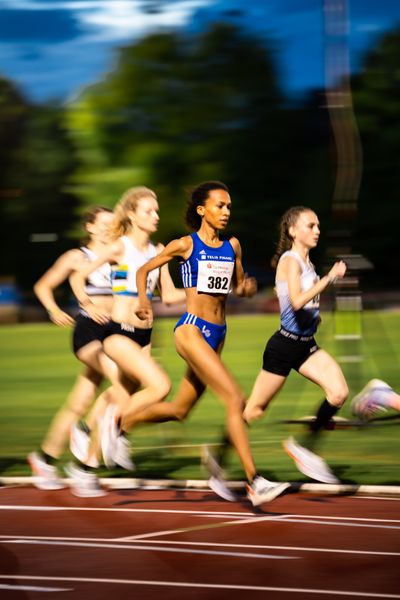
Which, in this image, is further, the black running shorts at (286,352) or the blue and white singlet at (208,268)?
the black running shorts at (286,352)

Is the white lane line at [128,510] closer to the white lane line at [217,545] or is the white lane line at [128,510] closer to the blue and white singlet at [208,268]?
the white lane line at [217,545]

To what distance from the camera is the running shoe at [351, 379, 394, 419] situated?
961 centimetres

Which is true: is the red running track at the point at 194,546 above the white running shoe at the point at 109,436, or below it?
below

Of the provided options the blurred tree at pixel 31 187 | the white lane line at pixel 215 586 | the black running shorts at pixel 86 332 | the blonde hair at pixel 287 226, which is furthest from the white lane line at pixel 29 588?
the blurred tree at pixel 31 187

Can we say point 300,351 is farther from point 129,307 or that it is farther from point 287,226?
point 129,307

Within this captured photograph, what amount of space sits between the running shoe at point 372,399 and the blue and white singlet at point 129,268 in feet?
5.68

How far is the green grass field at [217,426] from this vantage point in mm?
10367

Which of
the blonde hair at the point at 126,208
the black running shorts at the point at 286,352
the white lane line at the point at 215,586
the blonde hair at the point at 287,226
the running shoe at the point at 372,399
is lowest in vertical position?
the white lane line at the point at 215,586

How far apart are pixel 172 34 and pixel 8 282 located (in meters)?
15.0

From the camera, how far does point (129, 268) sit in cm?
921

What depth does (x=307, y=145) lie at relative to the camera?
61000 mm

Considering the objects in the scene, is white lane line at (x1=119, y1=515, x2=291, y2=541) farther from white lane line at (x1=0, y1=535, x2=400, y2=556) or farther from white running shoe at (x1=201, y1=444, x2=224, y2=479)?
white running shoe at (x1=201, y1=444, x2=224, y2=479)

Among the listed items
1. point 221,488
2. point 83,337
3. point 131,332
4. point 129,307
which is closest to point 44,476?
point 83,337

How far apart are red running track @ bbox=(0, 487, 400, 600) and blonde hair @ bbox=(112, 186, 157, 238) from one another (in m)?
1.74
